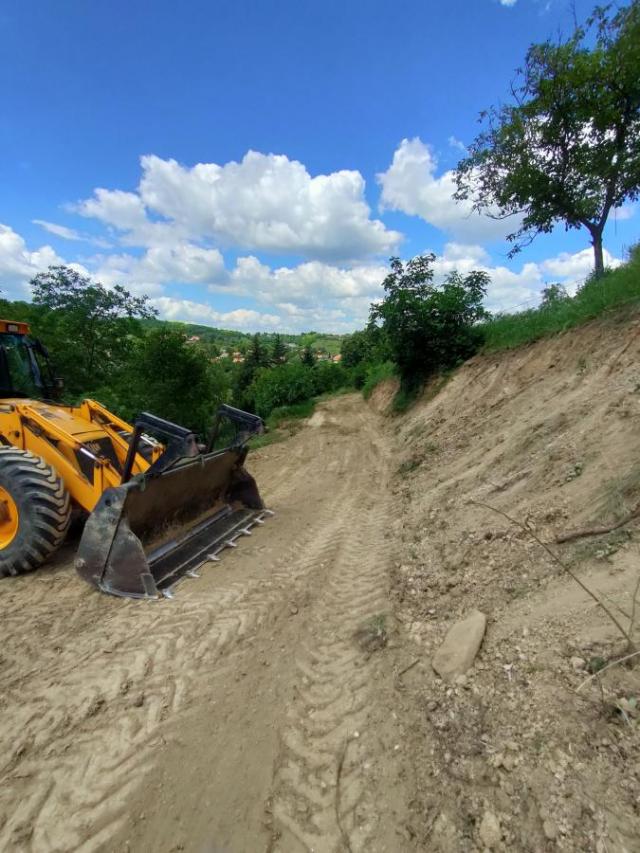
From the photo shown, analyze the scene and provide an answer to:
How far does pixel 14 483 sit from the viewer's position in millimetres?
4473

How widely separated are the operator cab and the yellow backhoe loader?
1cm

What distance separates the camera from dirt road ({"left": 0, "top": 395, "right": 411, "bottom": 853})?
6.64 ft

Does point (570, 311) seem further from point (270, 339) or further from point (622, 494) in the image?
point (270, 339)

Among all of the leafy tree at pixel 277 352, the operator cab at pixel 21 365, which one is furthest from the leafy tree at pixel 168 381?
the leafy tree at pixel 277 352

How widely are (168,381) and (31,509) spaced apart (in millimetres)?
15551

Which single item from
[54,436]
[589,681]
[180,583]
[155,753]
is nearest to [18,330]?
[54,436]

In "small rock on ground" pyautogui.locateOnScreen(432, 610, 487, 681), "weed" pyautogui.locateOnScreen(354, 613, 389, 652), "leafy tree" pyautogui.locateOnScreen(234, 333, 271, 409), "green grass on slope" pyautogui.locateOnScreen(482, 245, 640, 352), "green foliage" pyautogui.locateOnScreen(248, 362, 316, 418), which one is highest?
"leafy tree" pyautogui.locateOnScreen(234, 333, 271, 409)

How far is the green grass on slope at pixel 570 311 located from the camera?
770 centimetres

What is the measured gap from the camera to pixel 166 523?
5.09 m

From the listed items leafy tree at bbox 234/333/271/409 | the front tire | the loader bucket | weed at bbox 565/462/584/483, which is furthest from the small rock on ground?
leafy tree at bbox 234/333/271/409

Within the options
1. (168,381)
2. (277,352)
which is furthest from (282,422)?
(277,352)

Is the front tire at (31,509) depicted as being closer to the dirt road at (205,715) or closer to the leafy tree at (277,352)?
the dirt road at (205,715)

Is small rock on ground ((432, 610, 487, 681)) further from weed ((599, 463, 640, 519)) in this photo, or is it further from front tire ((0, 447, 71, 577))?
front tire ((0, 447, 71, 577))

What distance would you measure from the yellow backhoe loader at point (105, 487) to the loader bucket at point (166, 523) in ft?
0.04
